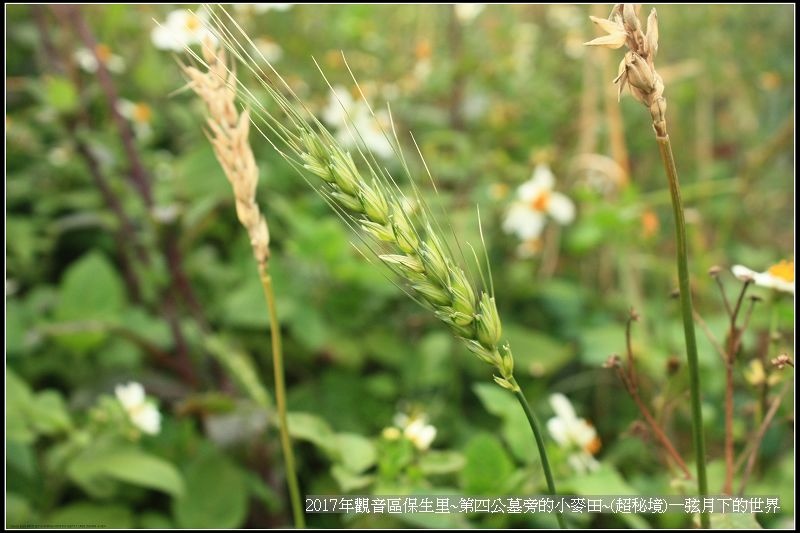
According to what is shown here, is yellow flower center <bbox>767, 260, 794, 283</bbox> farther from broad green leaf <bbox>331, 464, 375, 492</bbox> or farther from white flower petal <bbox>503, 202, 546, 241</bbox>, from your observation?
white flower petal <bbox>503, 202, 546, 241</bbox>

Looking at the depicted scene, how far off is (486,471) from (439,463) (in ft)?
0.16

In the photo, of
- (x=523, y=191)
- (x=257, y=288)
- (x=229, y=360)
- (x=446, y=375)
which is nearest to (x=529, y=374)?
(x=446, y=375)

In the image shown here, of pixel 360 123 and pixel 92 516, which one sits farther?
pixel 360 123

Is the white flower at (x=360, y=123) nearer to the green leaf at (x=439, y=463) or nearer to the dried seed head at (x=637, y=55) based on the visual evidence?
the green leaf at (x=439, y=463)

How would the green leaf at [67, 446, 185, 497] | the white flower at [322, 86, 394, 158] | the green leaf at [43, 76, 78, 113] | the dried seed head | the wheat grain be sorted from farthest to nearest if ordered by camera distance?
the white flower at [322, 86, 394, 158], the green leaf at [43, 76, 78, 113], the green leaf at [67, 446, 185, 497], the wheat grain, the dried seed head

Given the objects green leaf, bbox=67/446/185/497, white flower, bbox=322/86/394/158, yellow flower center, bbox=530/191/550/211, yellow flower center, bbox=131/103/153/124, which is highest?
yellow flower center, bbox=131/103/153/124

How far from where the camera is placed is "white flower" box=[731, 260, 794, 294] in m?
0.56

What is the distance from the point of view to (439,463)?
0.73 m

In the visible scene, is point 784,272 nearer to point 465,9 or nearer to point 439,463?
point 439,463

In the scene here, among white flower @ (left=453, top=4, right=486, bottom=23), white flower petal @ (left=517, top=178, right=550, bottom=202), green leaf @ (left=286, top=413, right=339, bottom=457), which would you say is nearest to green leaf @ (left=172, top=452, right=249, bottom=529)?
green leaf @ (left=286, top=413, right=339, bottom=457)

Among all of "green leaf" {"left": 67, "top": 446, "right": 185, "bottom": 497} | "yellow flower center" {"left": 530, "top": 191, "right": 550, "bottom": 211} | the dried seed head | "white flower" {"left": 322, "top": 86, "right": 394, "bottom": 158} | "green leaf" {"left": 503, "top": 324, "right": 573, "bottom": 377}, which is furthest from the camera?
"white flower" {"left": 322, "top": 86, "right": 394, "bottom": 158}

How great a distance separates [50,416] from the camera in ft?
2.73

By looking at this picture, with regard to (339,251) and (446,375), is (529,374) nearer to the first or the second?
(446,375)

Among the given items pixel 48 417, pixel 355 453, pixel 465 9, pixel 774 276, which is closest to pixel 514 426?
pixel 355 453
